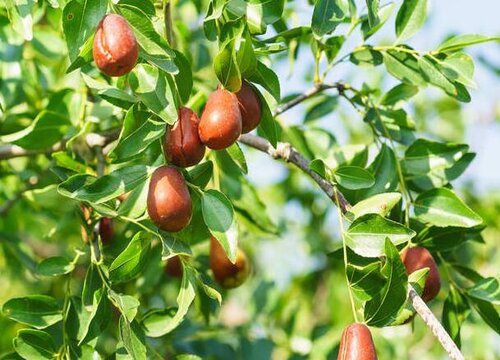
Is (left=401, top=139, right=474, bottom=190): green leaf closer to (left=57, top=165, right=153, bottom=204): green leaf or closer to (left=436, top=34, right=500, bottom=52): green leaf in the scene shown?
(left=436, top=34, right=500, bottom=52): green leaf

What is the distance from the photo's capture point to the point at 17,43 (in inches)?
81.8

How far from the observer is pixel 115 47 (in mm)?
1276

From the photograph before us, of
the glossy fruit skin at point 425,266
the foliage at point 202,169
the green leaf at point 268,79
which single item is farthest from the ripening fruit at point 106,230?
the glossy fruit skin at point 425,266

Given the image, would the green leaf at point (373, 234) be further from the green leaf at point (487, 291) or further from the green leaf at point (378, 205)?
the green leaf at point (487, 291)

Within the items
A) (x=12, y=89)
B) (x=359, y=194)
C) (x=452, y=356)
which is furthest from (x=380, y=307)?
(x=12, y=89)

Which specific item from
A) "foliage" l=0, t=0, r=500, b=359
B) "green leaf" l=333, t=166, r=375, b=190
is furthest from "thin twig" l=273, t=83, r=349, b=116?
"green leaf" l=333, t=166, r=375, b=190

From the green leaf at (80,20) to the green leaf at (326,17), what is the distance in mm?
358

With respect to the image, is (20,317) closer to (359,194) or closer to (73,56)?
(73,56)

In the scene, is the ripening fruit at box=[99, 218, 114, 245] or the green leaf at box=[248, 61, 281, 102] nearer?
the green leaf at box=[248, 61, 281, 102]

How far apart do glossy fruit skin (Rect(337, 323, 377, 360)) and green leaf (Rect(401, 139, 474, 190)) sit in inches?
20.7

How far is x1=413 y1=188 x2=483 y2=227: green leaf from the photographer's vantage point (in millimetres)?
1622

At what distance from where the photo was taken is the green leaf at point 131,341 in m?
1.41

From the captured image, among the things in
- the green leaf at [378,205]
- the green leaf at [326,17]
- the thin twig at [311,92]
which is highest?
the green leaf at [326,17]

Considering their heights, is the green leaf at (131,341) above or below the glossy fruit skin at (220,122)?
below
